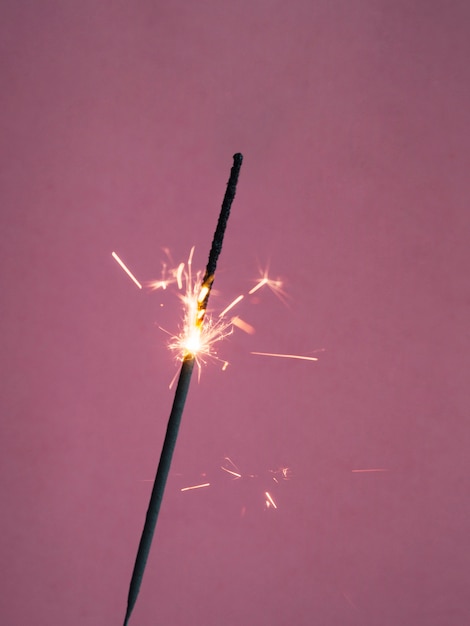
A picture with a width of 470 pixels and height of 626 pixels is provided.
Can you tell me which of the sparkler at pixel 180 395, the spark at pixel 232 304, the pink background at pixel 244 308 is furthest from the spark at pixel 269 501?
the sparkler at pixel 180 395

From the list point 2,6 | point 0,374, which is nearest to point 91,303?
point 0,374

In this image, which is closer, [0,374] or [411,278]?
[0,374]

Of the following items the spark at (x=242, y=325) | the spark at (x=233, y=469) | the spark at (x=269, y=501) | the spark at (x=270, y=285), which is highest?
the spark at (x=270, y=285)

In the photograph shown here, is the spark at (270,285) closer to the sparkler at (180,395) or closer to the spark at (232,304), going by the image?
the spark at (232,304)

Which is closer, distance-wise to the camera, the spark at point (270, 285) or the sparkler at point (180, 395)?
the sparkler at point (180, 395)

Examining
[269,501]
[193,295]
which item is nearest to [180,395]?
[193,295]

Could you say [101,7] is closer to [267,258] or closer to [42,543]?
[267,258]

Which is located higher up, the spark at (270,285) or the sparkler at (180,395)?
the spark at (270,285)

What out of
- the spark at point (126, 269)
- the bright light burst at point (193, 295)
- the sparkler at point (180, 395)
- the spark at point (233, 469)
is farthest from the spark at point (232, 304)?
the sparkler at point (180, 395)
